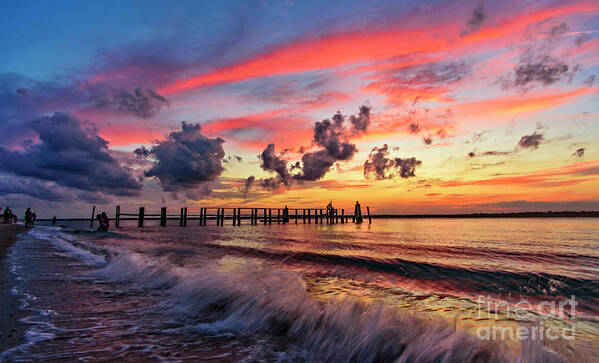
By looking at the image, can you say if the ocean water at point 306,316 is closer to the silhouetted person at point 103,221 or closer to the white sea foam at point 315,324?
the white sea foam at point 315,324

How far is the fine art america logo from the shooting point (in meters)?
3.82

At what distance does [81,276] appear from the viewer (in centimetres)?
812

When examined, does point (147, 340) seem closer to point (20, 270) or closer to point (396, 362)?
point (396, 362)

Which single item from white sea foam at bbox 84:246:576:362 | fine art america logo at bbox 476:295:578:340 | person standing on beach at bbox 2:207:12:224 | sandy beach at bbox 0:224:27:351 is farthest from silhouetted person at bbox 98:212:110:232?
fine art america logo at bbox 476:295:578:340

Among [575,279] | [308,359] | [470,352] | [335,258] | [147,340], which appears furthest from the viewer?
[335,258]

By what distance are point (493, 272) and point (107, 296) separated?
33.2 ft

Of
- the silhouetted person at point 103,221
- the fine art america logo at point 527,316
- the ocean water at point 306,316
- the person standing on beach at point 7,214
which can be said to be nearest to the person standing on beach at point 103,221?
the silhouetted person at point 103,221

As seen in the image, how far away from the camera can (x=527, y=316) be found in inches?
195

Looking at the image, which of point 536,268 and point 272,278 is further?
point 536,268

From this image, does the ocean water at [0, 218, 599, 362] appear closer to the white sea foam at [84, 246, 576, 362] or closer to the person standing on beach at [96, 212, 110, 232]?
the white sea foam at [84, 246, 576, 362]

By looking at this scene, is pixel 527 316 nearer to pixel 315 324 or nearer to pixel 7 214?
pixel 315 324

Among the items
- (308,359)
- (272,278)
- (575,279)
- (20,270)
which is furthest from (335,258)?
(20,270)

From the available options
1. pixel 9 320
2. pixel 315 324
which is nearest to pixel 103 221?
pixel 9 320

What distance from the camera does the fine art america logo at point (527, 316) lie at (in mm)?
3820
